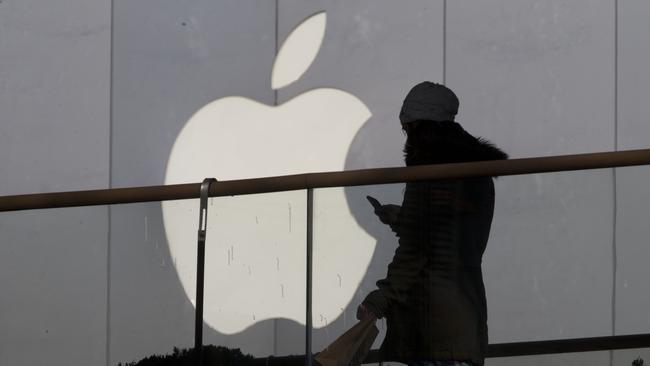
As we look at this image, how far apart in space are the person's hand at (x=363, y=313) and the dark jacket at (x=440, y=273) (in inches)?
1.9

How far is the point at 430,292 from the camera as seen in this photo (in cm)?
324

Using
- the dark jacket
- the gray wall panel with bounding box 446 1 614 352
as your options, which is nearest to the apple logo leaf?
the gray wall panel with bounding box 446 1 614 352

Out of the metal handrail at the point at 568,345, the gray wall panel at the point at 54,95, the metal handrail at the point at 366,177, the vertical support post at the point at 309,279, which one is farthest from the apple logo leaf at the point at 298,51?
the metal handrail at the point at 568,345

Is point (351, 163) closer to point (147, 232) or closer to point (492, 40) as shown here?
point (492, 40)

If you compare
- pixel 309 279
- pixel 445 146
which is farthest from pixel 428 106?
pixel 309 279

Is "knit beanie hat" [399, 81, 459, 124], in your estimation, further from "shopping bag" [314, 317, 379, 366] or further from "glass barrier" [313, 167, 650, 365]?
"shopping bag" [314, 317, 379, 366]

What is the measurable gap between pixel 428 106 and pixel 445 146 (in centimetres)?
13

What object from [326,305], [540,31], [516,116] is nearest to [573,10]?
[540,31]

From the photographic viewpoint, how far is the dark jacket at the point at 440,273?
3.19 m

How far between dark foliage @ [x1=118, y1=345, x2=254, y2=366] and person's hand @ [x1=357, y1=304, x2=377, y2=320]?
1.36 feet

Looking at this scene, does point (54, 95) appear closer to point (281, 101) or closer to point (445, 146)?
point (281, 101)

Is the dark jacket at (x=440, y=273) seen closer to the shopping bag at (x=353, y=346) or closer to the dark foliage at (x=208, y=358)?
the shopping bag at (x=353, y=346)

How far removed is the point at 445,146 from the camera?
10.9 ft

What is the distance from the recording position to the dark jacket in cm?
319
